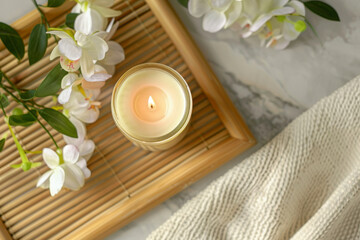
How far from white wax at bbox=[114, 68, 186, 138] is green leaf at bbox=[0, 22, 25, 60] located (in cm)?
13

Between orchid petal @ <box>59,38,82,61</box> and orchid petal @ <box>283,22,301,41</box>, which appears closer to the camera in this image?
orchid petal @ <box>59,38,82,61</box>

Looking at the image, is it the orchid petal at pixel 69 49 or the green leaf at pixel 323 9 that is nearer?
the orchid petal at pixel 69 49

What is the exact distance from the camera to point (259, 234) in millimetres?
508

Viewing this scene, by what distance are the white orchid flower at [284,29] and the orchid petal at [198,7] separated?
0.26 feet

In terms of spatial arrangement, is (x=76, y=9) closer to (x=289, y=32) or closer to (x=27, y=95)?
(x=27, y=95)

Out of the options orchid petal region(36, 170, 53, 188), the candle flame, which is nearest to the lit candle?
the candle flame

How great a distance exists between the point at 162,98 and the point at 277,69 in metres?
0.16

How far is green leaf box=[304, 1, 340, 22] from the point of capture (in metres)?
0.53

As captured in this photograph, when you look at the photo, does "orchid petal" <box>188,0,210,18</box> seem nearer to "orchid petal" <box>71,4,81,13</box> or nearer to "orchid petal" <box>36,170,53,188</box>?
"orchid petal" <box>71,4,81,13</box>

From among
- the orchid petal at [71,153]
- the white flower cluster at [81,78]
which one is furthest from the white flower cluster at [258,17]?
the orchid petal at [71,153]

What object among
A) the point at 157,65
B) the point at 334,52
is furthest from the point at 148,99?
the point at 334,52

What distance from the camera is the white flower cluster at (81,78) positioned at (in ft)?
1.40

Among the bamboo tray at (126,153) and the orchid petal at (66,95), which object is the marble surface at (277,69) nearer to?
the bamboo tray at (126,153)

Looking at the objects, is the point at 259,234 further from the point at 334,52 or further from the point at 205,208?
the point at 334,52
